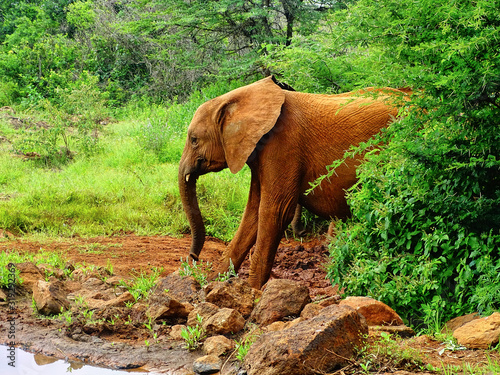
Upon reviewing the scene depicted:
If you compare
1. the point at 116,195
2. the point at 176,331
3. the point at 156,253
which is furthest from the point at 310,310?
the point at 116,195

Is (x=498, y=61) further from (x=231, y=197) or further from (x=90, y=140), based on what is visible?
(x=90, y=140)


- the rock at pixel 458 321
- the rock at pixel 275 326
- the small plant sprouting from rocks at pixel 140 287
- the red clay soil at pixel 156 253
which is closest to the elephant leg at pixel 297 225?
the red clay soil at pixel 156 253

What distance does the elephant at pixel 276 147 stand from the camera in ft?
20.2

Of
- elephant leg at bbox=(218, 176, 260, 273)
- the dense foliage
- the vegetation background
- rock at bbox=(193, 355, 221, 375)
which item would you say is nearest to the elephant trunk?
elephant leg at bbox=(218, 176, 260, 273)

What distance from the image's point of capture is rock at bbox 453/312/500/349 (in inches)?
138

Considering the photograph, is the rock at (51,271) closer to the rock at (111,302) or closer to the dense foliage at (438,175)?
the rock at (111,302)

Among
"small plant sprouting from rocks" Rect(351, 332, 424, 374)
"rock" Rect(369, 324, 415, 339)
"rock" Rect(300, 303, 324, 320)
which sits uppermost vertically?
"small plant sprouting from rocks" Rect(351, 332, 424, 374)

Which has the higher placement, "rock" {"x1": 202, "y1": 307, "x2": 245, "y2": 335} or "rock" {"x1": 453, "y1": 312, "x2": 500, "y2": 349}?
"rock" {"x1": 453, "y1": 312, "x2": 500, "y2": 349}

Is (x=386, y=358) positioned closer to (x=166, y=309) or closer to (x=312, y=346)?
(x=312, y=346)

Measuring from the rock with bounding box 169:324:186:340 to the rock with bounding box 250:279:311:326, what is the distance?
0.57 meters

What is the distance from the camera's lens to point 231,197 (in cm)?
994

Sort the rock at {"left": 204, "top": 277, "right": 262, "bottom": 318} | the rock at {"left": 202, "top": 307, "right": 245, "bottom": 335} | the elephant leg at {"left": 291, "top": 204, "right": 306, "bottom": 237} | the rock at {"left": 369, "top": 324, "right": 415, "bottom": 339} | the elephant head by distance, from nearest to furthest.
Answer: the rock at {"left": 369, "top": 324, "right": 415, "bottom": 339} → the rock at {"left": 202, "top": 307, "right": 245, "bottom": 335} → the rock at {"left": 204, "top": 277, "right": 262, "bottom": 318} → the elephant head → the elephant leg at {"left": 291, "top": 204, "right": 306, "bottom": 237}

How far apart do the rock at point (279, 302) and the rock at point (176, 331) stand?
0.57 m

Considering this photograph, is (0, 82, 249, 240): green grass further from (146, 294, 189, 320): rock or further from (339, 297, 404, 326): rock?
(339, 297, 404, 326): rock
